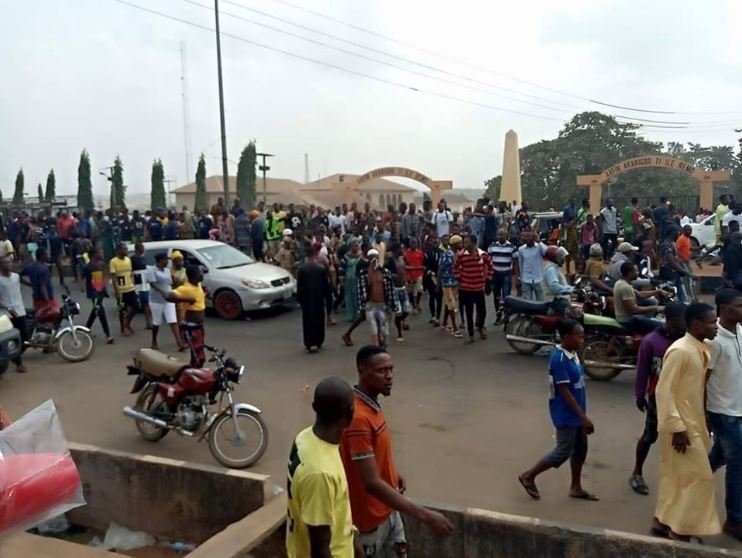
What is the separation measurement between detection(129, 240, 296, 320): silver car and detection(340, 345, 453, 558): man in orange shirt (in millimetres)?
9747

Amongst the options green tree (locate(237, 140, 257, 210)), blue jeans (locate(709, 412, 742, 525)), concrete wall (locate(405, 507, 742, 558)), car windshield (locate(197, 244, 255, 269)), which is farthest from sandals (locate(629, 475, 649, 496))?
green tree (locate(237, 140, 257, 210))

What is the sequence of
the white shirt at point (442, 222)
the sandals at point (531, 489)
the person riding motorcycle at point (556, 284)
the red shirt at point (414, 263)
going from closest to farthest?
1. the sandals at point (531, 489)
2. the person riding motorcycle at point (556, 284)
3. the red shirt at point (414, 263)
4. the white shirt at point (442, 222)

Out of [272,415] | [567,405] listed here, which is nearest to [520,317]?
[272,415]

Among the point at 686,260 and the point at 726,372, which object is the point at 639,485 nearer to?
the point at 726,372

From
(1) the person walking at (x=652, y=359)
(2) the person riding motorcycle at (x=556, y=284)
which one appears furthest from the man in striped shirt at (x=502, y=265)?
(1) the person walking at (x=652, y=359)

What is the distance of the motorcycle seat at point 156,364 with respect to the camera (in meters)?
6.49

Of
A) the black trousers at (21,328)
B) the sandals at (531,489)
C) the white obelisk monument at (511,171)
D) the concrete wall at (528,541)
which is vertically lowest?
the sandals at (531,489)

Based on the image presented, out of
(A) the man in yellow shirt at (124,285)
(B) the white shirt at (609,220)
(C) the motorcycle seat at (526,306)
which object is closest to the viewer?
(C) the motorcycle seat at (526,306)

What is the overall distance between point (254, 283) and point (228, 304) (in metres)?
0.66

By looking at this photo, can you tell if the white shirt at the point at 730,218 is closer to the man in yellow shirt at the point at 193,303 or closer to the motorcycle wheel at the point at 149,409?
the man in yellow shirt at the point at 193,303

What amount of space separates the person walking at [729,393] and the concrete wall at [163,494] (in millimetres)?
3128

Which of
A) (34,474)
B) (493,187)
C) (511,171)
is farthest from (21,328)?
(493,187)

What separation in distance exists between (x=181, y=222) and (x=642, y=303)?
13.5 meters

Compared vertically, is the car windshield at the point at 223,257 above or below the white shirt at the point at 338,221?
below
